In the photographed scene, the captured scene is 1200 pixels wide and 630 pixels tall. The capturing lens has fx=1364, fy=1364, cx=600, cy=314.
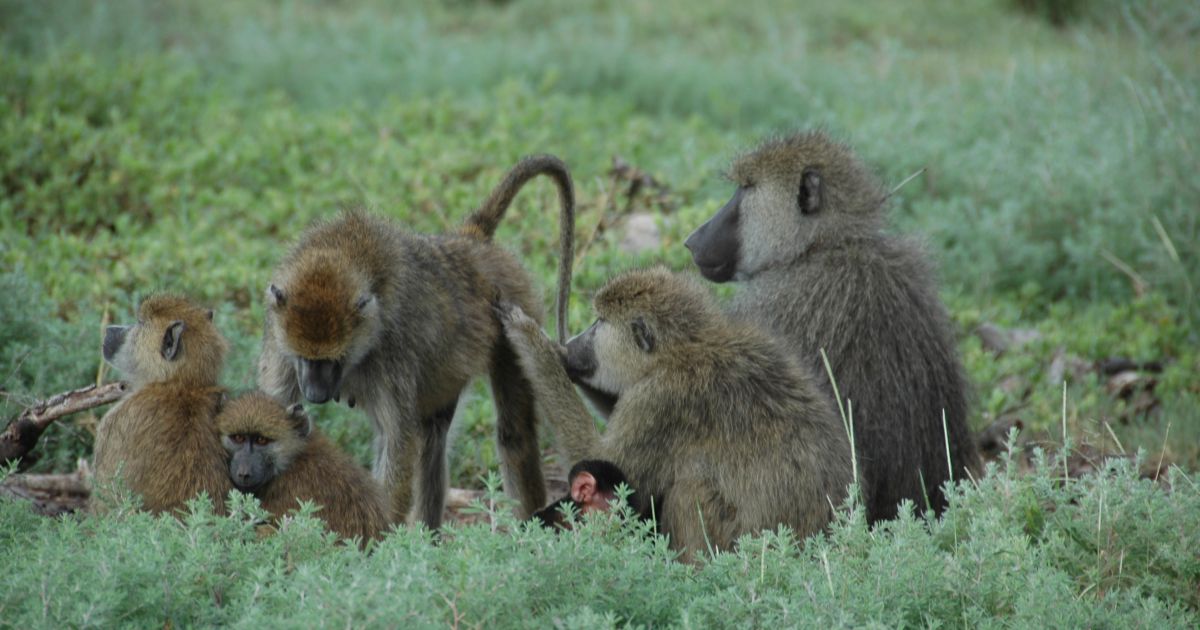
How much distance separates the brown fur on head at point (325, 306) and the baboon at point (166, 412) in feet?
1.03

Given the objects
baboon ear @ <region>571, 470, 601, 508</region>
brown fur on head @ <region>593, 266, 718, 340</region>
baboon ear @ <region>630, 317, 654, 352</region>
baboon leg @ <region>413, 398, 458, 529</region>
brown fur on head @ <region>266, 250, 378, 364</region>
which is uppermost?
brown fur on head @ <region>266, 250, 378, 364</region>

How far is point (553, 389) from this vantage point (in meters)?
4.47

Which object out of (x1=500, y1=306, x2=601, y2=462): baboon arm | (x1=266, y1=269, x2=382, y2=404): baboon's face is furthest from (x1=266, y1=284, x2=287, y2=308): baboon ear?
(x1=500, y1=306, x2=601, y2=462): baboon arm

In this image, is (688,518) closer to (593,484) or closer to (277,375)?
(593,484)

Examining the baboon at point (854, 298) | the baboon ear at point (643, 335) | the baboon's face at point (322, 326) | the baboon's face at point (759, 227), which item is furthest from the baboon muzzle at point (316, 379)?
A: the baboon's face at point (759, 227)

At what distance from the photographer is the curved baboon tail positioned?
496 centimetres

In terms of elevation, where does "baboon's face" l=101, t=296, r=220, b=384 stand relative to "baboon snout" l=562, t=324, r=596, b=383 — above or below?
above

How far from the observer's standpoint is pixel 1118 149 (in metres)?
7.77

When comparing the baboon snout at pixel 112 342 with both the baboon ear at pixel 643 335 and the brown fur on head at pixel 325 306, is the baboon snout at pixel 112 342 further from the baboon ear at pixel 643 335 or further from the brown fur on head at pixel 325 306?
the baboon ear at pixel 643 335

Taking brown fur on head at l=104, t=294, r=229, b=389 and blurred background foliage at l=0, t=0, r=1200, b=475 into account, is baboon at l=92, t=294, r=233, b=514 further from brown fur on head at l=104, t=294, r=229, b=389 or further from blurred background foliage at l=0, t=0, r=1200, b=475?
blurred background foliage at l=0, t=0, r=1200, b=475

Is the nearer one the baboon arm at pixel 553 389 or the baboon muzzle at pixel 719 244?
the baboon arm at pixel 553 389

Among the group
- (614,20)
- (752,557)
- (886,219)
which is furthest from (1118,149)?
(614,20)

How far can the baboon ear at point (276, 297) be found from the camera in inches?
162

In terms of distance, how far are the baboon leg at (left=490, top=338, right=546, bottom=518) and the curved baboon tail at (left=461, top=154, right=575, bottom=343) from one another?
0.95 ft
